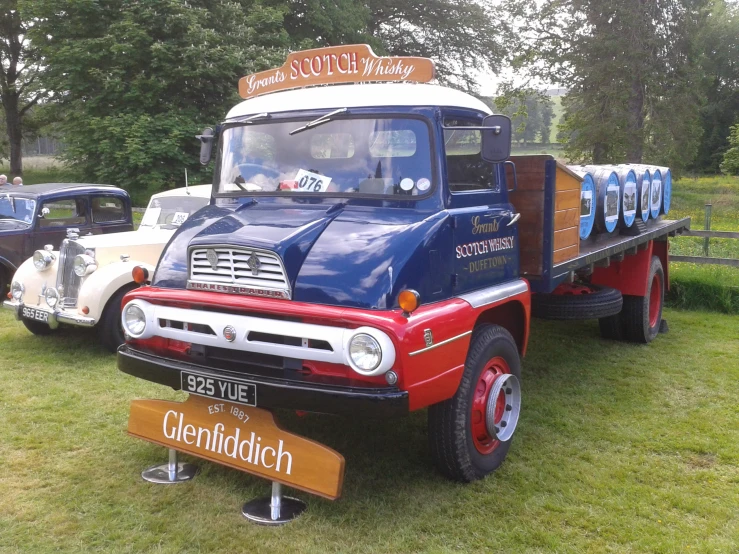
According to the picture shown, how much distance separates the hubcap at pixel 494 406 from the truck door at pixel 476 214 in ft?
1.84

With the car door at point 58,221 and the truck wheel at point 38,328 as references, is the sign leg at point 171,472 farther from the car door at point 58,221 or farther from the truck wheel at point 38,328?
the car door at point 58,221

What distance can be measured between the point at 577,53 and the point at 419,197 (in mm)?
21332

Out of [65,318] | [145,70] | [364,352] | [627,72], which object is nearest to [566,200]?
[364,352]

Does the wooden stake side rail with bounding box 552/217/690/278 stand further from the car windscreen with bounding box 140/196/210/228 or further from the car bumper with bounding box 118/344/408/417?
the car windscreen with bounding box 140/196/210/228

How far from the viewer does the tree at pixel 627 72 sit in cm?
2120

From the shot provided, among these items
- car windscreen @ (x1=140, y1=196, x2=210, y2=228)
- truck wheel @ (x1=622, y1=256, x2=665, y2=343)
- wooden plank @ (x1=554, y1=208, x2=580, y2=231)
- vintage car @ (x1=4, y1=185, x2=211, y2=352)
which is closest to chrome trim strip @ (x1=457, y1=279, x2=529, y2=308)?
wooden plank @ (x1=554, y1=208, x2=580, y2=231)

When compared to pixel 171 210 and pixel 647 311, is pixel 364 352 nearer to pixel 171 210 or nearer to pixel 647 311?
pixel 647 311

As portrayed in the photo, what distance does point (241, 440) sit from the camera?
3.63m

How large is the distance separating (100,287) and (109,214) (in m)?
2.79

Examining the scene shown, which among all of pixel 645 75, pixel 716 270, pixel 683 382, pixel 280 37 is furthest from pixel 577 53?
pixel 683 382

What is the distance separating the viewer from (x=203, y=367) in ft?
12.0

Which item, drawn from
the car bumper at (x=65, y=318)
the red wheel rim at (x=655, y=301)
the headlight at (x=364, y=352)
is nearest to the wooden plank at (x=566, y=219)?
the headlight at (x=364, y=352)

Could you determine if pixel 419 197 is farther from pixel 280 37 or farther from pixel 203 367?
pixel 280 37

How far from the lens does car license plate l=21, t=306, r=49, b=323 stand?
254 inches
